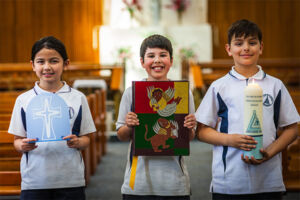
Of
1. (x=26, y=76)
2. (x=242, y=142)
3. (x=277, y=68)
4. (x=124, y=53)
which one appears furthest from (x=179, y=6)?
(x=242, y=142)

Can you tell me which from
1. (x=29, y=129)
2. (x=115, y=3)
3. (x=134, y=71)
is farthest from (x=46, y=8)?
(x=29, y=129)

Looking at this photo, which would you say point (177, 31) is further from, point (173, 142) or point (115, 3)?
point (173, 142)

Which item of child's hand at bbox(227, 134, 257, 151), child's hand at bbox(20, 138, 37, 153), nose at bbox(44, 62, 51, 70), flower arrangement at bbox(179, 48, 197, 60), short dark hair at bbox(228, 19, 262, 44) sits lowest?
child's hand at bbox(20, 138, 37, 153)

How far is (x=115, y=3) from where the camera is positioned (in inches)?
442

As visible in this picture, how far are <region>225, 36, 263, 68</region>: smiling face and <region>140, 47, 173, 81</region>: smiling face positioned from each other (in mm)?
327

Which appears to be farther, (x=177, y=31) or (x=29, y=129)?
(x=177, y=31)

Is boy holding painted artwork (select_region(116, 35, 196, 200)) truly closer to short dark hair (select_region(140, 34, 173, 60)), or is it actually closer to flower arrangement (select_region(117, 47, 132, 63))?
short dark hair (select_region(140, 34, 173, 60))

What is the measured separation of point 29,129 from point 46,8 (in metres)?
10.4

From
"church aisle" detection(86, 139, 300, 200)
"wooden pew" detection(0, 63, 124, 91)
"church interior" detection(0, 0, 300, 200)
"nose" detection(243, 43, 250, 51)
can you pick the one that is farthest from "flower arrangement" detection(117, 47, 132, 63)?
"nose" detection(243, 43, 250, 51)

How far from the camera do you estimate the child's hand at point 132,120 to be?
196 cm

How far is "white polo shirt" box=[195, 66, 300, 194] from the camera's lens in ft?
6.39

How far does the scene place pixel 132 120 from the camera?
1.96 metres

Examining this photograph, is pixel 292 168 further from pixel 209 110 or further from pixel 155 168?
pixel 155 168

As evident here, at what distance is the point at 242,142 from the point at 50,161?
899 millimetres
